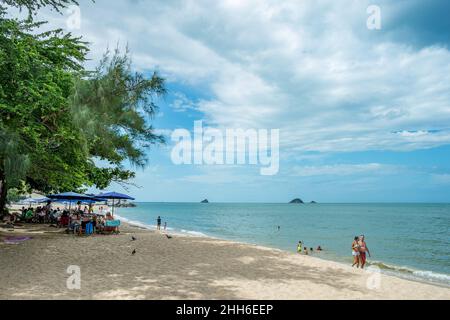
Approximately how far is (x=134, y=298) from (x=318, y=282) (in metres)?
5.40

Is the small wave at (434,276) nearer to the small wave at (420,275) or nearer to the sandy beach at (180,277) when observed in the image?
Answer: the small wave at (420,275)

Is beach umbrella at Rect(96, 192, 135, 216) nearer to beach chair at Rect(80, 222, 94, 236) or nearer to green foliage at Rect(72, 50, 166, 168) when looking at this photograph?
beach chair at Rect(80, 222, 94, 236)

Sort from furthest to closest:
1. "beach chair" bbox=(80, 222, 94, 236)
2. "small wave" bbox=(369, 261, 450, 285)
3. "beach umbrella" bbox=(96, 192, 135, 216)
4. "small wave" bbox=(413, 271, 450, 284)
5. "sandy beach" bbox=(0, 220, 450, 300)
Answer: "beach umbrella" bbox=(96, 192, 135, 216), "beach chair" bbox=(80, 222, 94, 236), "small wave" bbox=(413, 271, 450, 284), "small wave" bbox=(369, 261, 450, 285), "sandy beach" bbox=(0, 220, 450, 300)

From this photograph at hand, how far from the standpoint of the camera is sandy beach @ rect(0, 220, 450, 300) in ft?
26.9

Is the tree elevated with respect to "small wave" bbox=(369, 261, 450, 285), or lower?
elevated

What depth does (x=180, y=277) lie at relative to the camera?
9969mm

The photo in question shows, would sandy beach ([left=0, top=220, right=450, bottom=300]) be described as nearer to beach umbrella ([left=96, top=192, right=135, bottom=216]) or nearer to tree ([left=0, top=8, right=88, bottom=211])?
tree ([left=0, top=8, right=88, bottom=211])

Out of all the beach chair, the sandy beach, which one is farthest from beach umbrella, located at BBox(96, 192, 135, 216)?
the sandy beach

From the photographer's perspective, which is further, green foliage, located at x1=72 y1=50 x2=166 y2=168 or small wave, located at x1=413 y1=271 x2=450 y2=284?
small wave, located at x1=413 y1=271 x2=450 y2=284

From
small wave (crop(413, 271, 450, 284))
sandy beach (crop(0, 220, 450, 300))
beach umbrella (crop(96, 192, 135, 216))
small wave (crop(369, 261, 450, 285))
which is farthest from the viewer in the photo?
beach umbrella (crop(96, 192, 135, 216))

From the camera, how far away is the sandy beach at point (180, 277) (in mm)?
8203

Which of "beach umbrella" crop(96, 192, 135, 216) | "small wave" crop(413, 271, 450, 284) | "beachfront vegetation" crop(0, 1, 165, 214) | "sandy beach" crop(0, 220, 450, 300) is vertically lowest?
"small wave" crop(413, 271, 450, 284)

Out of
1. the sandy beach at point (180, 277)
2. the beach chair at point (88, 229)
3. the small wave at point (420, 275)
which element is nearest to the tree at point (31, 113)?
the sandy beach at point (180, 277)

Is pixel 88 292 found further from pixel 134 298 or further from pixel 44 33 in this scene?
pixel 44 33
